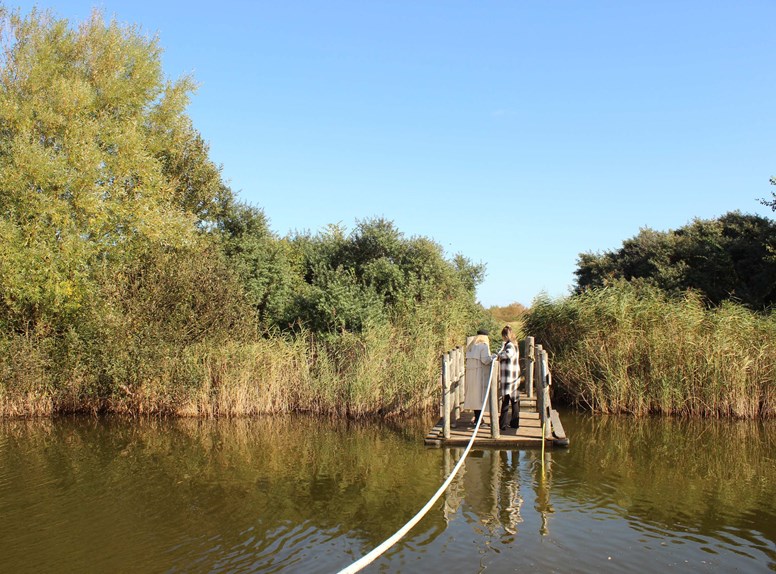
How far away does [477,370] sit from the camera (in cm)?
1300

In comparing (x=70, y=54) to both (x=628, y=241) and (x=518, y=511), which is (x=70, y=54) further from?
(x=628, y=241)

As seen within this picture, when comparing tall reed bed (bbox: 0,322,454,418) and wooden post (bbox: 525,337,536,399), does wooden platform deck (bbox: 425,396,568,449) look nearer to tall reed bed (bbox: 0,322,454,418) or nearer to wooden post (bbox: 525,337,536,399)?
wooden post (bbox: 525,337,536,399)

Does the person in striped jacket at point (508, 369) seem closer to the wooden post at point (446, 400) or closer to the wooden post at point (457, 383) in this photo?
the wooden post at point (446, 400)

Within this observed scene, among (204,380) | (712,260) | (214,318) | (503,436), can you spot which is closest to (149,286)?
(214,318)

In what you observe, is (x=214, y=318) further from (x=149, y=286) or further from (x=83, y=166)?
(x=83, y=166)

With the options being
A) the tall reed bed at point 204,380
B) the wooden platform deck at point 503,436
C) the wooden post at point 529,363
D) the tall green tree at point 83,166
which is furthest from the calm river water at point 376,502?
the tall green tree at point 83,166

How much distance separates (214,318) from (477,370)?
10.0 metres

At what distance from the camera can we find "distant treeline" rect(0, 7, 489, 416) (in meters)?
17.8

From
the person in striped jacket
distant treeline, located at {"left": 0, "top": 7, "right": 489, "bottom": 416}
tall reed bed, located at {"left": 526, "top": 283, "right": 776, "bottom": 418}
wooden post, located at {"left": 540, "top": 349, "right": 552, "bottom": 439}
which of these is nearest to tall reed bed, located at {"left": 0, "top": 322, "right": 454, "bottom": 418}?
distant treeline, located at {"left": 0, "top": 7, "right": 489, "bottom": 416}

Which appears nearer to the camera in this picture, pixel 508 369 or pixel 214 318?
pixel 508 369

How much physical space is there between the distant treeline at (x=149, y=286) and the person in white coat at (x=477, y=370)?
464 cm

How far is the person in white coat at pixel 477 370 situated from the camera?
12.9 metres

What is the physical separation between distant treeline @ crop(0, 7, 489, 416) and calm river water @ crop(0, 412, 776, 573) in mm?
2535

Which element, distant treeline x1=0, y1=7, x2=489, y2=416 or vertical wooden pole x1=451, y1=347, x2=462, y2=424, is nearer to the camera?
vertical wooden pole x1=451, y1=347, x2=462, y2=424
